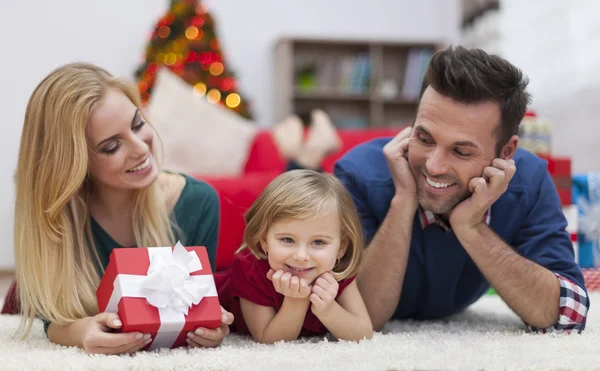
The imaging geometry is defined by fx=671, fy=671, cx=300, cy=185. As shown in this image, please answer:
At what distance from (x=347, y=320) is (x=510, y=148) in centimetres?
62

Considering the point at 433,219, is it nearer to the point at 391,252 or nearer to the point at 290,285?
the point at 391,252

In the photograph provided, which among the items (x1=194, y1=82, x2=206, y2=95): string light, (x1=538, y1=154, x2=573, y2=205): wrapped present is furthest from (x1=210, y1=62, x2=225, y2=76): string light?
(x1=538, y1=154, x2=573, y2=205): wrapped present

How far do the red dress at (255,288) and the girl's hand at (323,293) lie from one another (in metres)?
0.07

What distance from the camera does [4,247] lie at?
195 inches

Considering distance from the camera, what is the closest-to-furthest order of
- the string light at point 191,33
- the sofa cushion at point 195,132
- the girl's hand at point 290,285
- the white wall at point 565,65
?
the girl's hand at point 290,285
the white wall at point 565,65
the sofa cushion at point 195,132
the string light at point 191,33

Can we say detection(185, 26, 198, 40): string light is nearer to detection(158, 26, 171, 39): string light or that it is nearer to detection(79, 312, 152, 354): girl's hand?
detection(158, 26, 171, 39): string light

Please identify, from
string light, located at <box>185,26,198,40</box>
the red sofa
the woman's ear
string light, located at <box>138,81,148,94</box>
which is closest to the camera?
the woman's ear

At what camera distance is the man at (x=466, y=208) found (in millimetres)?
1646

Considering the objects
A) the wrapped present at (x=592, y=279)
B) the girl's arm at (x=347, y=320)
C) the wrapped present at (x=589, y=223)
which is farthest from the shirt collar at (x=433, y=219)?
the wrapped present at (x=589, y=223)

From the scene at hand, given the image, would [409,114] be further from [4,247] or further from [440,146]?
[440,146]

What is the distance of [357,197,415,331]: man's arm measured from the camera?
5.64 feet

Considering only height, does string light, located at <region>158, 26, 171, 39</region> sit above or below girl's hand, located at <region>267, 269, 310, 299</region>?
above

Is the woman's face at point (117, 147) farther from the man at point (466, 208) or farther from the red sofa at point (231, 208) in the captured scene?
the man at point (466, 208)

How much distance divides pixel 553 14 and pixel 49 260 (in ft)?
12.0
